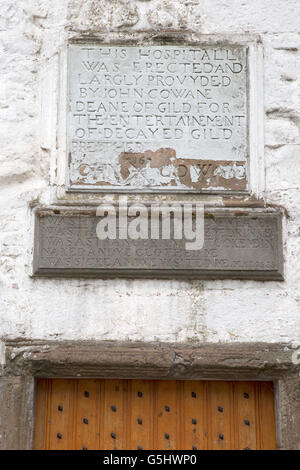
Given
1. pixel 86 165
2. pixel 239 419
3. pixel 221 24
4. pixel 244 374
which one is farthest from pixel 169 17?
pixel 239 419

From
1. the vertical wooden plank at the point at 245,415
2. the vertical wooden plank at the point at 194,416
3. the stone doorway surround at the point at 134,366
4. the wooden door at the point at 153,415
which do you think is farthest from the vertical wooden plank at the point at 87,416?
the vertical wooden plank at the point at 245,415

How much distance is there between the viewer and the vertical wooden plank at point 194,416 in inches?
125

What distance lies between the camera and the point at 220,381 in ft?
10.7

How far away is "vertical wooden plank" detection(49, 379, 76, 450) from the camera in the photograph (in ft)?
10.4

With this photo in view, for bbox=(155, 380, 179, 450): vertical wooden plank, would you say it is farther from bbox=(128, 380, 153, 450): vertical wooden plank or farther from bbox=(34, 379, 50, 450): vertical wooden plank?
bbox=(34, 379, 50, 450): vertical wooden plank

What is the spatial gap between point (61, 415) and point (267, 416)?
996 mm

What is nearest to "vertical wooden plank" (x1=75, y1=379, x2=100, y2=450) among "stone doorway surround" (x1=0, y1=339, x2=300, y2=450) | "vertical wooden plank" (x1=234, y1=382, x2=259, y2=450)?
"stone doorway surround" (x1=0, y1=339, x2=300, y2=450)

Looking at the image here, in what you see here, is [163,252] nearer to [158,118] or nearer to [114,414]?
[158,118]

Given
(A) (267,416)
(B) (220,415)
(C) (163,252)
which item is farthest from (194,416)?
(C) (163,252)

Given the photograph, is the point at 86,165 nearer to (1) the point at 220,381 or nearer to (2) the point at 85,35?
(2) the point at 85,35

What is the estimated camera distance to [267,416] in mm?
3209

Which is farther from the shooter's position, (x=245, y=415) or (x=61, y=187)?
(x=61, y=187)

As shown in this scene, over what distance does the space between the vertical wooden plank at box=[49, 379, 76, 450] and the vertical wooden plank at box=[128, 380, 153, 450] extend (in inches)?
11.4

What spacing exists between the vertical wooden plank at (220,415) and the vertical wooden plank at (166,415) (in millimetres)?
177
